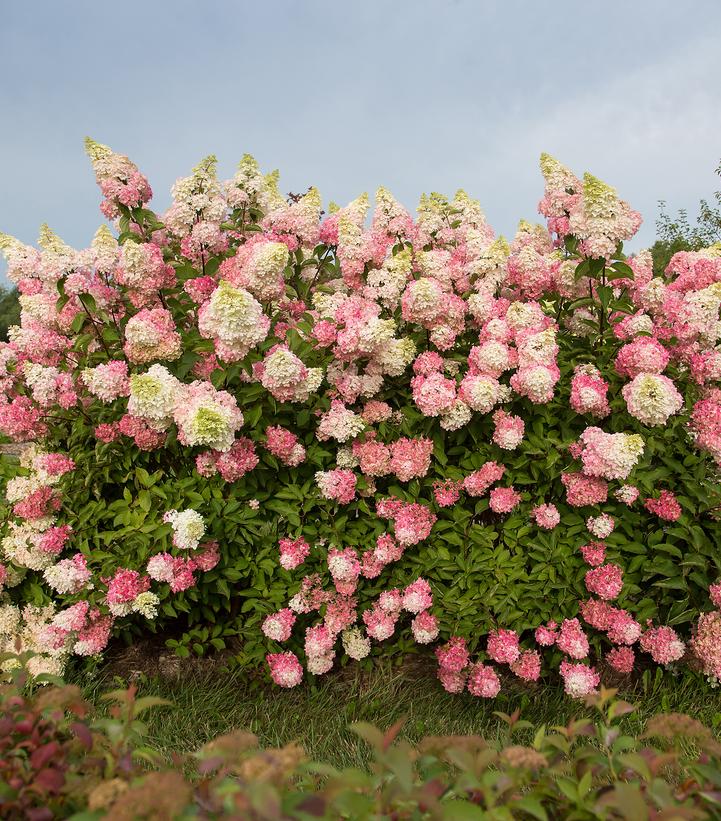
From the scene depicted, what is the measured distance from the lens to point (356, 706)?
12.6 ft

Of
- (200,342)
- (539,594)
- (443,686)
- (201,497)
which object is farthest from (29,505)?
(539,594)

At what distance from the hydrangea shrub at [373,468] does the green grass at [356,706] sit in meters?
0.18

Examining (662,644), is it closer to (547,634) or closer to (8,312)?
(547,634)

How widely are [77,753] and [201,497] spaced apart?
1978 mm

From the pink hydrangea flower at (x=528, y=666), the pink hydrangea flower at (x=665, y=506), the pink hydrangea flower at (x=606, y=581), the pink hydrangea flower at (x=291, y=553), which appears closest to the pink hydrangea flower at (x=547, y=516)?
the pink hydrangea flower at (x=606, y=581)

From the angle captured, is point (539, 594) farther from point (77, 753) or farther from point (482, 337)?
point (77, 753)

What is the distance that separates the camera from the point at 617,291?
4590 millimetres

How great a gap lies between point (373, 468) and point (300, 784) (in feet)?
6.80

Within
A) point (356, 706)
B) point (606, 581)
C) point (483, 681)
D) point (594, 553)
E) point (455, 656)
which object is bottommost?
point (356, 706)

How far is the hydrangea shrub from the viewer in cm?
365

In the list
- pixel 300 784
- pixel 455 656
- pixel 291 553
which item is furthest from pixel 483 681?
pixel 300 784

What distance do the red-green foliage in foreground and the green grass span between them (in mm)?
1755

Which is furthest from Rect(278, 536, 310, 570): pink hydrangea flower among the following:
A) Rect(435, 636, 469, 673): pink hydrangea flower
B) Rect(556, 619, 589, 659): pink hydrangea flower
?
Rect(556, 619, 589, 659): pink hydrangea flower

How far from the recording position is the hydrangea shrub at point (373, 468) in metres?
3.65
